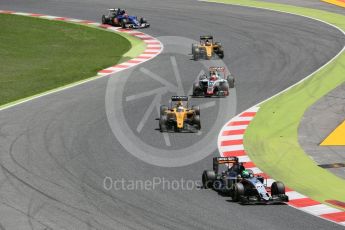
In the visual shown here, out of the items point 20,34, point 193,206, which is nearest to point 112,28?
point 20,34

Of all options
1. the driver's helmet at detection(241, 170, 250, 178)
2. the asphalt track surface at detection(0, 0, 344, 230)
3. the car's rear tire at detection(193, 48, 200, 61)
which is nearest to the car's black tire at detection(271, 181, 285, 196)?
the asphalt track surface at detection(0, 0, 344, 230)

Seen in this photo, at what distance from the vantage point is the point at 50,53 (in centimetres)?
4269

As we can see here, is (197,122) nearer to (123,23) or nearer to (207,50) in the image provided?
(207,50)

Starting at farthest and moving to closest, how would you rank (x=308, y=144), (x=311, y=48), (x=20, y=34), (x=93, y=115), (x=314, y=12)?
(x=314, y=12), (x=20, y=34), (x=311, y=48), (x=93, y=115), (x=308, y=144)

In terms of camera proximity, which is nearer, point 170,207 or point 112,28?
point 170,207

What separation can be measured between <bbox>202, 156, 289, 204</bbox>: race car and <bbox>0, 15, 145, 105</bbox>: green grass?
1257 cm

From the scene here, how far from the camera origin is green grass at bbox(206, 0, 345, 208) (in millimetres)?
22500

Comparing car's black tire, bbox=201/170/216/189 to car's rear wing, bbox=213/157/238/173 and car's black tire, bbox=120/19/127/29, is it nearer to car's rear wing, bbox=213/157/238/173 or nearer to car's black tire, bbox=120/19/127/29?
car's rear wing, bbox=213/157/238/173

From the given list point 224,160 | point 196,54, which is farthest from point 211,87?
point 224,160

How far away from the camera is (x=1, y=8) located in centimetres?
5512

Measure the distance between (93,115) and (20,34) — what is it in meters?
19.0

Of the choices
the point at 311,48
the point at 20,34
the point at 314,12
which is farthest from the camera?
the point at 314,12

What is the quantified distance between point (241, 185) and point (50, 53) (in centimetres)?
2396

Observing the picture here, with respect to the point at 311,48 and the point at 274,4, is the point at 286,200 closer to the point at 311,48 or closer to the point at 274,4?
the point at 311,48
